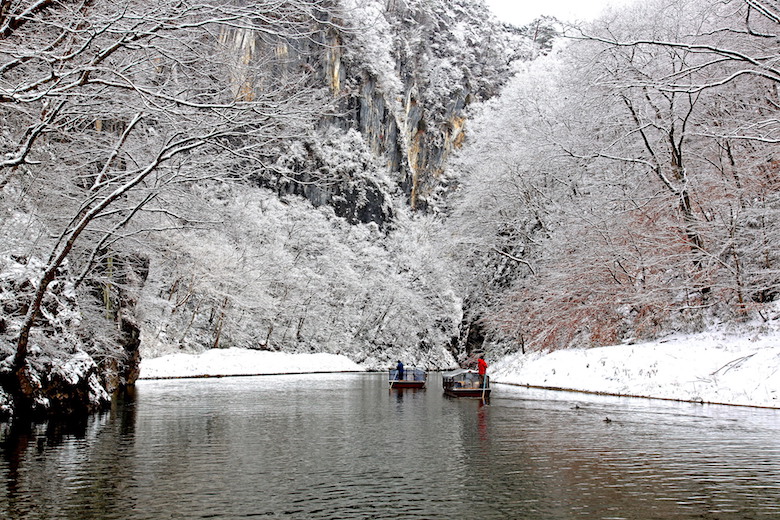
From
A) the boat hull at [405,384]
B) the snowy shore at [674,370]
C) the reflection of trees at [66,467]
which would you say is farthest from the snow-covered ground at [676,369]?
the reflection of trees at [66,467]

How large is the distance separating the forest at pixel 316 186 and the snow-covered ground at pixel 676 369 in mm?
1563

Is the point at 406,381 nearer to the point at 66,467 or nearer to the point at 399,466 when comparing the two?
the point at 399,466

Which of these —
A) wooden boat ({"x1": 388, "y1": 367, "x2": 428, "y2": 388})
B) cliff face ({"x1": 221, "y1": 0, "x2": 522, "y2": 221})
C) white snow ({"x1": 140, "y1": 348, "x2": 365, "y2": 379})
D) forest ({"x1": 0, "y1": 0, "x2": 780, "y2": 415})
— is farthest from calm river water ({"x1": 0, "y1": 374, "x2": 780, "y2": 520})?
cliff face ({"x1": 221, "y1": 0, "x2": 522, "y2": 221})

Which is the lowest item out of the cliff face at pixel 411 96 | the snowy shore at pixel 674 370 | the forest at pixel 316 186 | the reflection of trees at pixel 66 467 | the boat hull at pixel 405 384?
the boat hull at pixel 405 384

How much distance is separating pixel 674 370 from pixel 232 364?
2903cm

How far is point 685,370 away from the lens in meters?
20.8

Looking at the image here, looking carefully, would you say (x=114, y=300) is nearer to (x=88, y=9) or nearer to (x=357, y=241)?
(x=88, y=9)

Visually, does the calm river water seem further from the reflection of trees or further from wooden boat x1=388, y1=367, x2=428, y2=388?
wooden boat x1=388, y1=367, x2=428, y2=388

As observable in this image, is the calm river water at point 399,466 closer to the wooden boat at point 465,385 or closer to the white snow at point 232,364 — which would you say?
the wooden boat at point 465,385

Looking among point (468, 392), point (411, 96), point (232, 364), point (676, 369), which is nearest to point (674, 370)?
point (676, 369)

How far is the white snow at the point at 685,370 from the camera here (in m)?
18.0

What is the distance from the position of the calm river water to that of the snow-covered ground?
149cm

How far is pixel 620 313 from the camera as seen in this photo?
93.0 ft

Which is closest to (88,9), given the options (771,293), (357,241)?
(771,293)
